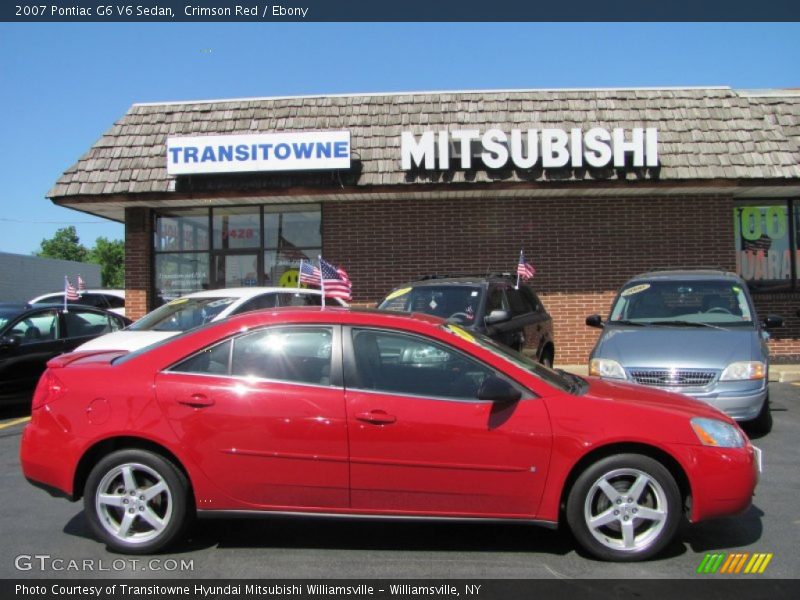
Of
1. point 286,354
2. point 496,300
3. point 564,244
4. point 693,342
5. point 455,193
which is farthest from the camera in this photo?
point 564,244

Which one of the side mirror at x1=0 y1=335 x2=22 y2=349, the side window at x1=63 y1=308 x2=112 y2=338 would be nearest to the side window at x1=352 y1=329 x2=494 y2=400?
the side mirror at x1=0 y1=335 x2=22 y2=349

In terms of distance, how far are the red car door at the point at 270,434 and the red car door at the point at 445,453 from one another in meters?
0.13

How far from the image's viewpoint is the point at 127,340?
23.6ft

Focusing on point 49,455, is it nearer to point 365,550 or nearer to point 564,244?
point 365,550

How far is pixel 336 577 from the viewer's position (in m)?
3.76

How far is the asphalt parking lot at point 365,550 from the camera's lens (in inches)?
151

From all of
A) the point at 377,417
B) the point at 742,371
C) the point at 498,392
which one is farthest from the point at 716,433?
the point at 742,371

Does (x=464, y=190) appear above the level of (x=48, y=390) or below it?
above

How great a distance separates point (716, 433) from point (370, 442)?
6.58 ft

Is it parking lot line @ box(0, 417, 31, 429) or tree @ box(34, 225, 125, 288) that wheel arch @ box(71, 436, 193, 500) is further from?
tree @ box(34, 225, 125, 288)

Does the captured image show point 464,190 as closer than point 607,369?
No

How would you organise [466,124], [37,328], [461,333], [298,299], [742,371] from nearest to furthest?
[461,333] < [742,371] < [298,299] < [37,328] < [466,124]

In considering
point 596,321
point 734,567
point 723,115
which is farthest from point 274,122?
point 734,567

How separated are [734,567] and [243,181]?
9.38 m
